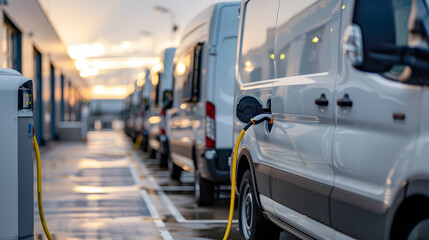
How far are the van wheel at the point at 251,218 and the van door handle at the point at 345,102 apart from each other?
7.98ft

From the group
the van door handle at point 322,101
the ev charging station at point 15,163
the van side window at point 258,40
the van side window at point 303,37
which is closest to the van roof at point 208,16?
the van side window at point 258,40

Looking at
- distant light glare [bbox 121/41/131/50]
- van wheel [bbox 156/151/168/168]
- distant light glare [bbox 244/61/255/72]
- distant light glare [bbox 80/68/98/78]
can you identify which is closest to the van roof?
distant light glare [bbox 244/61/255/72]

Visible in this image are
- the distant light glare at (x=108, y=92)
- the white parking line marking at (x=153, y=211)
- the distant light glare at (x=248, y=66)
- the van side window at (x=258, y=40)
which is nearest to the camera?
the van side window at (x=258, y=40)

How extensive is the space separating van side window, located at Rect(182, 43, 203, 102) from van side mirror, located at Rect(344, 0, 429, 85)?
661 cm

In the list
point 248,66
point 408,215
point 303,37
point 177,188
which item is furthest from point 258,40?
point 177,188

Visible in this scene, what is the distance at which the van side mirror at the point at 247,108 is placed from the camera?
20.5ft

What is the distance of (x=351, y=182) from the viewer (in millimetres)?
4070

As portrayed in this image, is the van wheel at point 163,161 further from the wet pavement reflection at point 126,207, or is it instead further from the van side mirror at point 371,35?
the van side mirror at point 371,35

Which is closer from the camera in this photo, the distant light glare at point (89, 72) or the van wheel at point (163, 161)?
the van wheel at point (163, 161)

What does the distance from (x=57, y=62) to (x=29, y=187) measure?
32.3 meters

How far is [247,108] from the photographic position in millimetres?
6293

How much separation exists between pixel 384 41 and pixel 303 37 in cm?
193

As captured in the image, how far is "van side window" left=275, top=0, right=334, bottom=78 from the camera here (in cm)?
468

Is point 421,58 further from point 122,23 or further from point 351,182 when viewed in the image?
point 122,23
